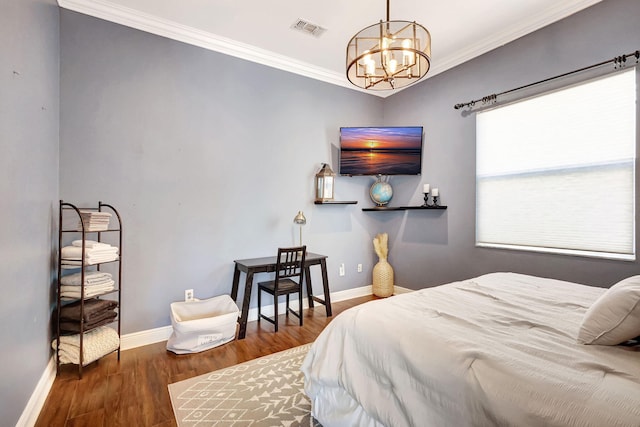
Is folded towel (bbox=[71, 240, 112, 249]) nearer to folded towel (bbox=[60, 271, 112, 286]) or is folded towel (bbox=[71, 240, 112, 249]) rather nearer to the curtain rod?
folded towel (bbox=[60, 271, 112, 286])

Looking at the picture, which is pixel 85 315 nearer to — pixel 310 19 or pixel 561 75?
pixel 310 19

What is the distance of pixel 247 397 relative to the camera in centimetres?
189

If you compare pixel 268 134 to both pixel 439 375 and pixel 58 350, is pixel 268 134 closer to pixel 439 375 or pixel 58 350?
pixel 58 350

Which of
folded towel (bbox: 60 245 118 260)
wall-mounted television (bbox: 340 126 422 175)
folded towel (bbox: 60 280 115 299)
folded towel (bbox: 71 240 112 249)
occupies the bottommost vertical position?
folded towel (bbox: 60 280 115 299)

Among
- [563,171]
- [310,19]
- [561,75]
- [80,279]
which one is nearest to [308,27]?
[310,19]

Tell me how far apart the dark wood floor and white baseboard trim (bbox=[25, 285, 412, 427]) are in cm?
5

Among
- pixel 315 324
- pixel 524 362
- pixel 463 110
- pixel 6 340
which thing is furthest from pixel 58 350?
pixel 463 110

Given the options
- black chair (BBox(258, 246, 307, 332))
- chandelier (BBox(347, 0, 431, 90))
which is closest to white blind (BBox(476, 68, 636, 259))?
chandelier (BBox(347, 0, 431, 90))

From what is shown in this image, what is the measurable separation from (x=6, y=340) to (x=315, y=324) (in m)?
2.34

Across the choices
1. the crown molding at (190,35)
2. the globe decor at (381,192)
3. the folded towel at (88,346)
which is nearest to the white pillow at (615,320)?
the folded towel at (88,346)

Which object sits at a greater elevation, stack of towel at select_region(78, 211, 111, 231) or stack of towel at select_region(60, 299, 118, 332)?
stack of towel at select_region(78, 211, 111, 231)

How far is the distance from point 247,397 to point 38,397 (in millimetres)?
1226

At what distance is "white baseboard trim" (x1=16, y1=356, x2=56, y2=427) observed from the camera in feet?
5.19

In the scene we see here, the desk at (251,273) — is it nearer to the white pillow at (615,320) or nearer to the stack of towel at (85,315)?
the stack of towel at (85,315)
